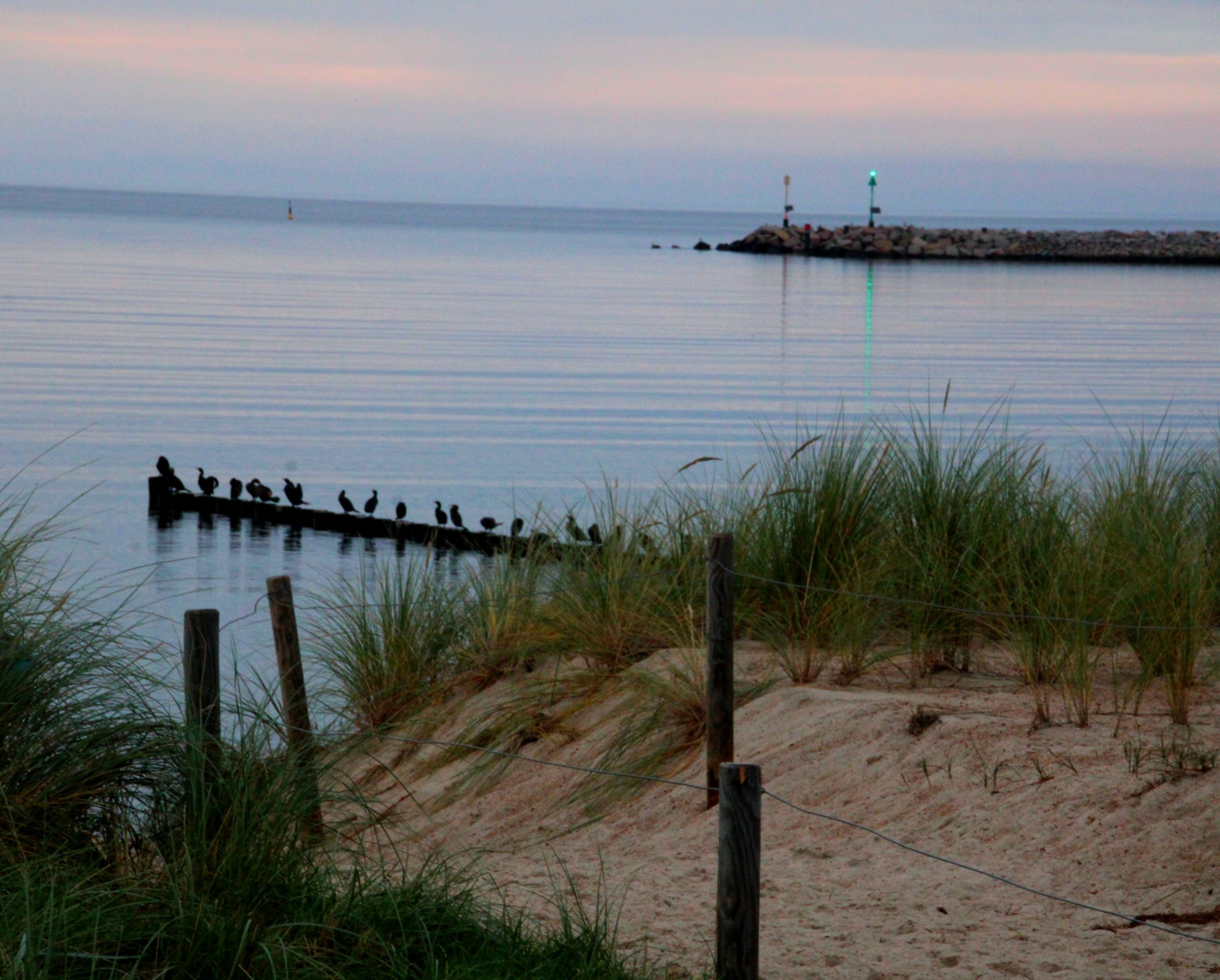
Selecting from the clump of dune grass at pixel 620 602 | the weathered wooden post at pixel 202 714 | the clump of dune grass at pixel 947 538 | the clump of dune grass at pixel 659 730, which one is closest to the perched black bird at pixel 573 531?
the clump of dune grass at pixel 620 602

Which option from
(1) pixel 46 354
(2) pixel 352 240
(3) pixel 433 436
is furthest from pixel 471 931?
(2) pixel 352 240

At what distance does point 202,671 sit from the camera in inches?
171

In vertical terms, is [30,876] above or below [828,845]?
above

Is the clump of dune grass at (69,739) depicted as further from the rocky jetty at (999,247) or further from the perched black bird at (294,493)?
the rocky jetty at (999,247)

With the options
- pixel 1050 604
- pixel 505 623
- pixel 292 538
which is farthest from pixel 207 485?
pixel 1050 604

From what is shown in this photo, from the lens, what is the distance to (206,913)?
11.7 ft

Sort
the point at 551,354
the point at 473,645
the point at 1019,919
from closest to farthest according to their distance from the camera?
the point at 1019,919, the point at 473,645, the point at 551,354

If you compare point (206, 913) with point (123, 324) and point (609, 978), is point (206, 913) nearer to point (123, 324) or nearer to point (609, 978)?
point (609, 978)

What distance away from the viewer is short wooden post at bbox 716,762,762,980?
3.67 meters

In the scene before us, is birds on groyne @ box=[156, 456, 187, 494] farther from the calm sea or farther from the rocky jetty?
the rocky jetty

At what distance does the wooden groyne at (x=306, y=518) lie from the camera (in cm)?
1614

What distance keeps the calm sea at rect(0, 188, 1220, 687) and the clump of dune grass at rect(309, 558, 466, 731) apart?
4.54 ft

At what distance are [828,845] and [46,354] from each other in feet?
98.9

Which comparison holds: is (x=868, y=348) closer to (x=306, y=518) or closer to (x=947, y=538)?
(x=306, y=518)
